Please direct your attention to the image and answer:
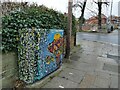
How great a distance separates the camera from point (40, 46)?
3.80m

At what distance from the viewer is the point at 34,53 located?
12.1 ft

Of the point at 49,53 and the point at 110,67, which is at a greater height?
the point at 49,53

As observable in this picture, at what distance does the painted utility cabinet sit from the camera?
3531 mm

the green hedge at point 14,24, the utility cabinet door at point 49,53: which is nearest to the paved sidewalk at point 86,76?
the utility cabinet door at point 49,53

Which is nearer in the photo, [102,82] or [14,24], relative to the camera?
[14,24]

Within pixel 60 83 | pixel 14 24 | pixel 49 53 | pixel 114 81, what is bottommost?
pixel 114 81

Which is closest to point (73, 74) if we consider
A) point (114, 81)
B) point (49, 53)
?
point (49, 53)

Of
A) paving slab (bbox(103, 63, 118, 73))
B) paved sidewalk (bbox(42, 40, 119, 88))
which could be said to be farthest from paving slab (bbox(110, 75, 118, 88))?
paving slab (bbox(103, 63, 118, 73))

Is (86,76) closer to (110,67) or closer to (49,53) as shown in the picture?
(49,53)

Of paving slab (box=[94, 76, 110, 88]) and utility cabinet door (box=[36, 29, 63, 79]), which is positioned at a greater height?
utility cabinet door (box=[36, 29, 63, 79])

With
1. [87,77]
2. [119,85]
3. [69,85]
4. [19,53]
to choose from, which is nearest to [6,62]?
[19,53]

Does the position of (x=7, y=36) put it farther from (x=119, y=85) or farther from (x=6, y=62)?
(x=119, y=85)

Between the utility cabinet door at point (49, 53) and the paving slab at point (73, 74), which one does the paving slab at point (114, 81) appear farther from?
the utility cabinet door at point (49, 53)

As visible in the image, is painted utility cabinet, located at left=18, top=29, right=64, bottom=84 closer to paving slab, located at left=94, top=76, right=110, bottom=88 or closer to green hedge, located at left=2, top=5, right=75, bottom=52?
green hedge, located at left=2, top=5, right=75, bottom=52
